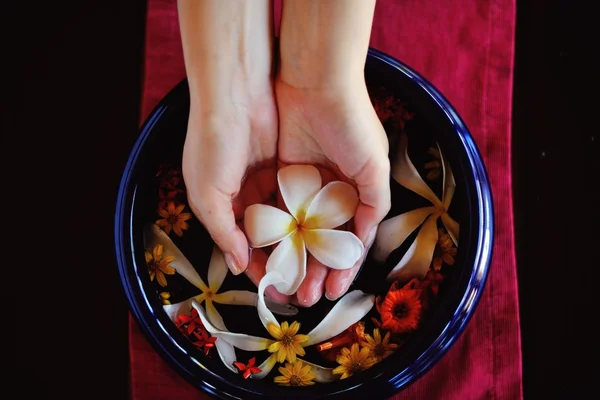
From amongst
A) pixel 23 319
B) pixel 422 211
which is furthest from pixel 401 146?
pixel 23 319

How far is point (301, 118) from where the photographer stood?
0.46 meters

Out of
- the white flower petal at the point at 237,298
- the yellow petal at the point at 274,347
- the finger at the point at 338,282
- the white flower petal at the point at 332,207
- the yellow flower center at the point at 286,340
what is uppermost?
the white flower petal at the point at 332,207

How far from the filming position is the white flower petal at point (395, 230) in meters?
0.46

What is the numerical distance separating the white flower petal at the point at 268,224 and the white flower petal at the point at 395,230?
0.23 feet

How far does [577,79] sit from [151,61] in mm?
425

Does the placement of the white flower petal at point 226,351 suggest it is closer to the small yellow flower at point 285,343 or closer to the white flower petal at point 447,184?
the small yellow flower at point 285,343

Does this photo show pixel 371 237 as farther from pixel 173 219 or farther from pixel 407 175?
pixel 173 219

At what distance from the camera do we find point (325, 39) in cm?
40

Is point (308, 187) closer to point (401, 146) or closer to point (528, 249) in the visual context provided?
point (401, 146)

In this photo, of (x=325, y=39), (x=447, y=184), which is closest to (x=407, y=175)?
(x=447, y=184)

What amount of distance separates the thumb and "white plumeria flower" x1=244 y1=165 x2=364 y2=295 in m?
0.01

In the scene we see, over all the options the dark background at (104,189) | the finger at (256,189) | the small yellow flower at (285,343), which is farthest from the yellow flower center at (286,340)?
the dark background at (104,189)

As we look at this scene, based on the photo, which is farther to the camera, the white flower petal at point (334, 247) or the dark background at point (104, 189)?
the dark background at point (104, 189)

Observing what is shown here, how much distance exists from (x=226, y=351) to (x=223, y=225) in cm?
9
